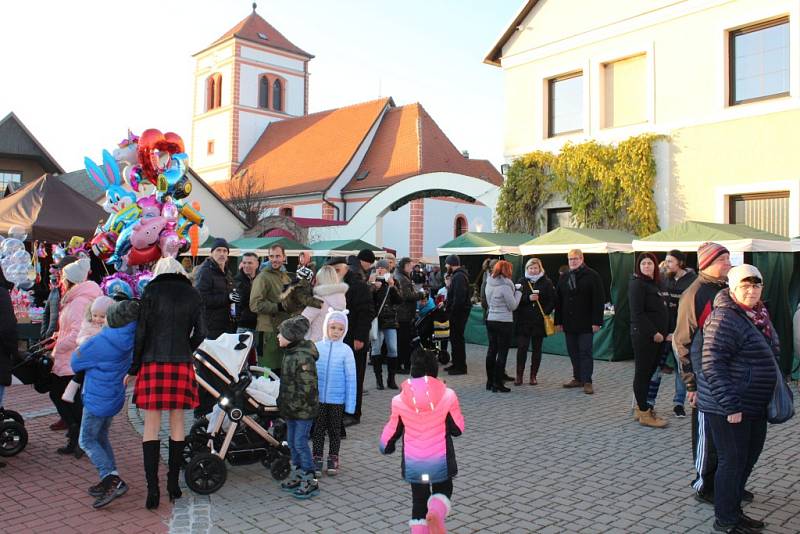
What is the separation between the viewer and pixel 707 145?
13883 millimetres

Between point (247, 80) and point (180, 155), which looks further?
point (247, 80)

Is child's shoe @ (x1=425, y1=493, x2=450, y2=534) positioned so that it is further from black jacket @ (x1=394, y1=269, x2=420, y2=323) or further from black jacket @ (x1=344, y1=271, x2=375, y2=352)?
black jacket @ (x1=394, y1=269, x2=420, y2=323)

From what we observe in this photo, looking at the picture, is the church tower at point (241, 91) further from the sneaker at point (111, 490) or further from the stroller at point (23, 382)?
the sneaker at point (111, 490)

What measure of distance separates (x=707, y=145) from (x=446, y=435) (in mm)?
12277

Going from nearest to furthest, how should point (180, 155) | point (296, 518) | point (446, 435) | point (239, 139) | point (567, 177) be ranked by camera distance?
point (446, 435)
point (296, 518)
point (180, 155)
point (567, 177)
point (239, 139)

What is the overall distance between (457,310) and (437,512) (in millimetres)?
7236

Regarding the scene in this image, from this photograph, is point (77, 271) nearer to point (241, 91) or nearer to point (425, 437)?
point (425, 437)

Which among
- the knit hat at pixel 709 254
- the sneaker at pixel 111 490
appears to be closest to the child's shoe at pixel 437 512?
the sneaker at pixel 111 490

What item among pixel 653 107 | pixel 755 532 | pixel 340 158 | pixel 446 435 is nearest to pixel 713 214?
pixel 653 107

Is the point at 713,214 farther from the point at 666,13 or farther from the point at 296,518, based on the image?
the point at 296,518

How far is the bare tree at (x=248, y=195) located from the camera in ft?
131

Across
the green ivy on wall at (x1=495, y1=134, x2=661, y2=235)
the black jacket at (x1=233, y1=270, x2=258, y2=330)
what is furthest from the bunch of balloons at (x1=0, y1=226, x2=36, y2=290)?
the green ivy on wall at (x1=495, y1=134, x2=661, y2=235)

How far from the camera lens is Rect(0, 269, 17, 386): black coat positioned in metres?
5.66

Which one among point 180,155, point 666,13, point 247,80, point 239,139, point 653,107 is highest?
point 247,80
